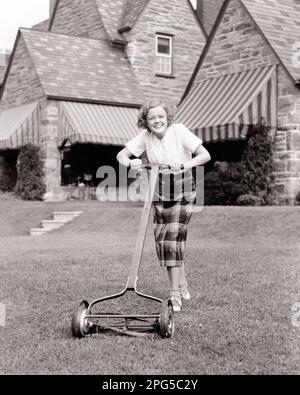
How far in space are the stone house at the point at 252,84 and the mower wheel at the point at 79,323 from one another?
12986mm

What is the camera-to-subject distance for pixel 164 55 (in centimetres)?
2645

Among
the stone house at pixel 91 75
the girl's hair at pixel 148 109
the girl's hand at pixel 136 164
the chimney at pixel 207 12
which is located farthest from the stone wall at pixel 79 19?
the girl's hand at pixel 136 164

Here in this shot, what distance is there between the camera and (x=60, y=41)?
24328 millimetres

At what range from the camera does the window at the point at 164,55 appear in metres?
26.3

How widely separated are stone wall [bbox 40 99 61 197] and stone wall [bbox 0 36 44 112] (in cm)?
54

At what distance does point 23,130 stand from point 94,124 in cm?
227

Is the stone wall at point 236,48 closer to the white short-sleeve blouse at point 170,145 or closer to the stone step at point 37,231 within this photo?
→ the stone step at point 37,231

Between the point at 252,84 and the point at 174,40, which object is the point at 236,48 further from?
the point at 174,40

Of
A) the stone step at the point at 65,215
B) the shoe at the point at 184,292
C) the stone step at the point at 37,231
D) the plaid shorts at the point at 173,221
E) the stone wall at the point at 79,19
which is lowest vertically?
the stone step at the point at 37,231

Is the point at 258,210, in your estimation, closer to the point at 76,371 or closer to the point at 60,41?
the point at 76,371

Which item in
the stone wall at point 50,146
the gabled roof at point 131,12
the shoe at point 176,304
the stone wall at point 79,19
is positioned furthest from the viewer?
the stone wall at point 79,19

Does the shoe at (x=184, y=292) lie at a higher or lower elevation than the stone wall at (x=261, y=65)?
lower

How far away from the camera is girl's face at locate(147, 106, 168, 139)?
578cm

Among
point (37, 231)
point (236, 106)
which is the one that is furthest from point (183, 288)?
point (236, 106)
